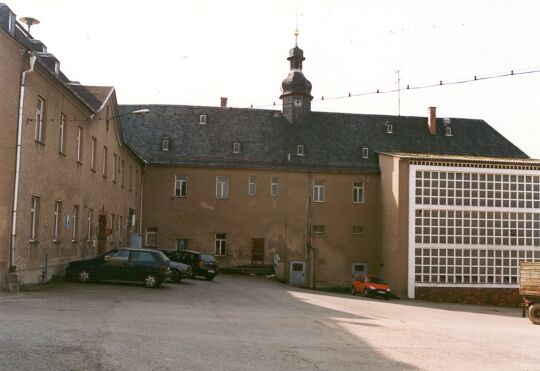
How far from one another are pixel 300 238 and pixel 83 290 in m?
22.4

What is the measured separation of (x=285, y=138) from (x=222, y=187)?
5.94 meters

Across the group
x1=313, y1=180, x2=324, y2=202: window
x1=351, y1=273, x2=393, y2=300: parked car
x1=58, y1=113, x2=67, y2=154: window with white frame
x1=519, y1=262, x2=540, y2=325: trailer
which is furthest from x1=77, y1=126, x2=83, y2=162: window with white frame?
x1=313, y1=180, x2=324, y2=202: window

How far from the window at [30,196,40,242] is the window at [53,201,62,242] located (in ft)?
6.16

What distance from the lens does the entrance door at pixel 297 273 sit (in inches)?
1580

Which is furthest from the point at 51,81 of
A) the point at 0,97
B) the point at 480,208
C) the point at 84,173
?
the point at 480,208

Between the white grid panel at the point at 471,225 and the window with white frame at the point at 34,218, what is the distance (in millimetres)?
21189

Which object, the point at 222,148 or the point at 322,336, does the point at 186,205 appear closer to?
the point at 222,148

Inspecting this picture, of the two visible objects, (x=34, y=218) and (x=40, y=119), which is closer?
(x=34, y=218)

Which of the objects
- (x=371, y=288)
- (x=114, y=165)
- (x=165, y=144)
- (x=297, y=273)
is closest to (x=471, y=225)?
(x=371, y=288)

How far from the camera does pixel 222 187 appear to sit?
40.8m

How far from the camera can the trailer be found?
23234 millimetres

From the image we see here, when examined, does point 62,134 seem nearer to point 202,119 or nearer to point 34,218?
point 34,218

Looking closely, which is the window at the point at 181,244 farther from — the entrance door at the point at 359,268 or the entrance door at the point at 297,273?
the entrance door at the point at 359,268

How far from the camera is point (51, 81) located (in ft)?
69.3
